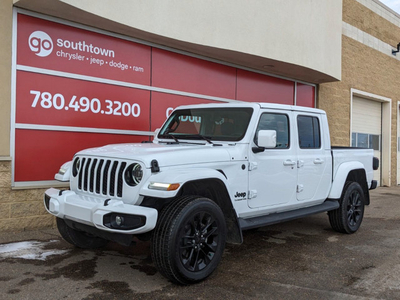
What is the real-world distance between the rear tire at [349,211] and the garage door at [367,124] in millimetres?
7821

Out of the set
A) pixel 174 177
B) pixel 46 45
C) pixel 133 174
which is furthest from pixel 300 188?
pixel 46 45

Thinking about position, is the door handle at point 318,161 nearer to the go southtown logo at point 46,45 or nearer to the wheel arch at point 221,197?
the wheel arch at point 221,197

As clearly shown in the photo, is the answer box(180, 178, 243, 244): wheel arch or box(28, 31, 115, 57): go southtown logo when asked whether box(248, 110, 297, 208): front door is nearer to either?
box(180, 178, 243, 244): wheel arch

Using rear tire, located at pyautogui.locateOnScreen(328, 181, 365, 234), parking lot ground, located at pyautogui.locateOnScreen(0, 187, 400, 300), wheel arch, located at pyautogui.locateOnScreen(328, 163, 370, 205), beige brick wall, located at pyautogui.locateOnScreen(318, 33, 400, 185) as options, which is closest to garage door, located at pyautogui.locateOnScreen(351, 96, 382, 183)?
beige brick wall, located at pyautogui.locateOnScreen(318, 33, 400, 185)

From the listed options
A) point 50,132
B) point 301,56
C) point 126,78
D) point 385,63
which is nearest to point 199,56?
point 126,78

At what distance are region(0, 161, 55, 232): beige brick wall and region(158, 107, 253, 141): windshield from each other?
238 cm

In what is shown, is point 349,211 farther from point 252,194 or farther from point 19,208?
point 19,208

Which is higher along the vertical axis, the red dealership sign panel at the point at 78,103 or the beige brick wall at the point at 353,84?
the beige brick wall at the point at 353,84

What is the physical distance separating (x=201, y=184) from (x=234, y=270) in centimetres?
105

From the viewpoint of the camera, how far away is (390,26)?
15445 mm

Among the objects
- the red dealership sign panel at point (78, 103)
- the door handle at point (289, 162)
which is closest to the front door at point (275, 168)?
the door handle at point (289, 162)

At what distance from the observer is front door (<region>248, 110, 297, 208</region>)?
4.72 m

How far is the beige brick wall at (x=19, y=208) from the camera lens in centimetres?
589

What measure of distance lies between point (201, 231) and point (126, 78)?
14.5ft
